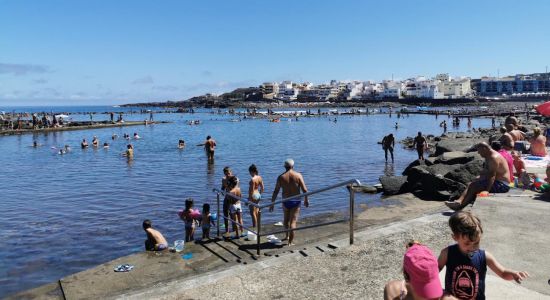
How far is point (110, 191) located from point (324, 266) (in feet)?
43.2

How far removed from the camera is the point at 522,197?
934 cm

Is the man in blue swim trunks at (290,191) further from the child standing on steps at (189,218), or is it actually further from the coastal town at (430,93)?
the coastal town at (430,93)

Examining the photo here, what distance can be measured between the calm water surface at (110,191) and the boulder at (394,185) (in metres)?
0.53

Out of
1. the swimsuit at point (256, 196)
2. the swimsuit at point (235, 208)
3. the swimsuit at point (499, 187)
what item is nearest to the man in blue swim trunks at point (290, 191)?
the swimsuit at point (256, 196)

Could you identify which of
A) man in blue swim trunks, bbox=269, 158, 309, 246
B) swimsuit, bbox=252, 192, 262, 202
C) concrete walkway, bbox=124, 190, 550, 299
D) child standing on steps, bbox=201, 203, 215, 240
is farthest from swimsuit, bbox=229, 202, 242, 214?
concrete walkway, bbox=124, 190, 550, 299

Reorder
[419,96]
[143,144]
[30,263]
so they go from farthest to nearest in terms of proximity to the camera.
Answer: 1. [419,96]
2. [143,144]
3. [30,263]

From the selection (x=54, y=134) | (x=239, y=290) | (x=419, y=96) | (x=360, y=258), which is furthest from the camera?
(x=419, y=96)

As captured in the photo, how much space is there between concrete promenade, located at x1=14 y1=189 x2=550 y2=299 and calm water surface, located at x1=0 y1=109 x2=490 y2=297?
2.41 metres

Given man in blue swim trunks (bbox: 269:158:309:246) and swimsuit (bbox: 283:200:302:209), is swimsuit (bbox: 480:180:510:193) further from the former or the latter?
swimsuit (bbox: 283:200:302:209)

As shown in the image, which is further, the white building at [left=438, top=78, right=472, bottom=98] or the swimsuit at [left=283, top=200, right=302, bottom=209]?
the white building at [left=438, top=78, right=472, bottom=98]

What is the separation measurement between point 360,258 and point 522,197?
4898 mm

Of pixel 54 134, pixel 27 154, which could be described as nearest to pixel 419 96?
pixel 54 134

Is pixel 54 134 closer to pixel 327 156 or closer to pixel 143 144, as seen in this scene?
pixel 143 144

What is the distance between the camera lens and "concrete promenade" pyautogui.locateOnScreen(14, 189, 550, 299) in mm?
5582
